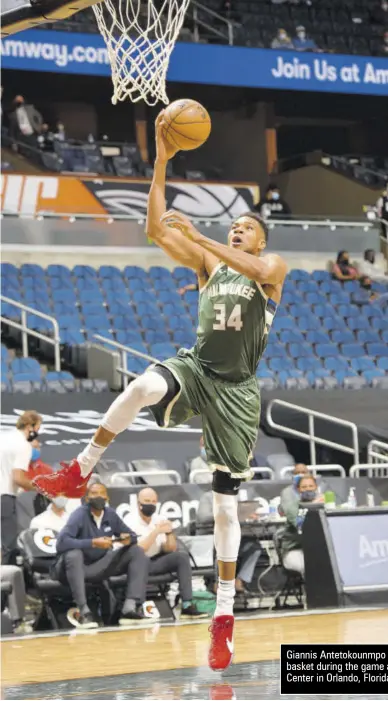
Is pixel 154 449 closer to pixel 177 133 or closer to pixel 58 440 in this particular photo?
pixel 58 440

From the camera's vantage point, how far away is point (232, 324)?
6.28m

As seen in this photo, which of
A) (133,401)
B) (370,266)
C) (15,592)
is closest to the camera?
(133,401)

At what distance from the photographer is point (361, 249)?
2062cm

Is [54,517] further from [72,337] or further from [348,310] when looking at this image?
[348,310]

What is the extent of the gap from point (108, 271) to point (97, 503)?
8.63 m

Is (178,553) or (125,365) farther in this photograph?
(125,365)

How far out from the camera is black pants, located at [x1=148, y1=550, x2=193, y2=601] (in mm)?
9977

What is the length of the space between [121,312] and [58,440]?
3.82 metres

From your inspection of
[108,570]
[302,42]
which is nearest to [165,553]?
[108,570]

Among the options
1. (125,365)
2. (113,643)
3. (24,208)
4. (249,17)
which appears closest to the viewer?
(113,643)

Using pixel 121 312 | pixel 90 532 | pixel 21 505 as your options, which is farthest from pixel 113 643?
pixel 121 312

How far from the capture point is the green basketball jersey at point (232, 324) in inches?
248

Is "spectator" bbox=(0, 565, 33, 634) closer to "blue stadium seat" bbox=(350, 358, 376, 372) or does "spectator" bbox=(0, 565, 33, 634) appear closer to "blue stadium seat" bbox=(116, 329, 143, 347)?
"blue stadium seat" bbox=(116, 329, 143, 347)

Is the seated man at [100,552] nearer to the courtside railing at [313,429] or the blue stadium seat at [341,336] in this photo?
the courtside railing at [313,429]
